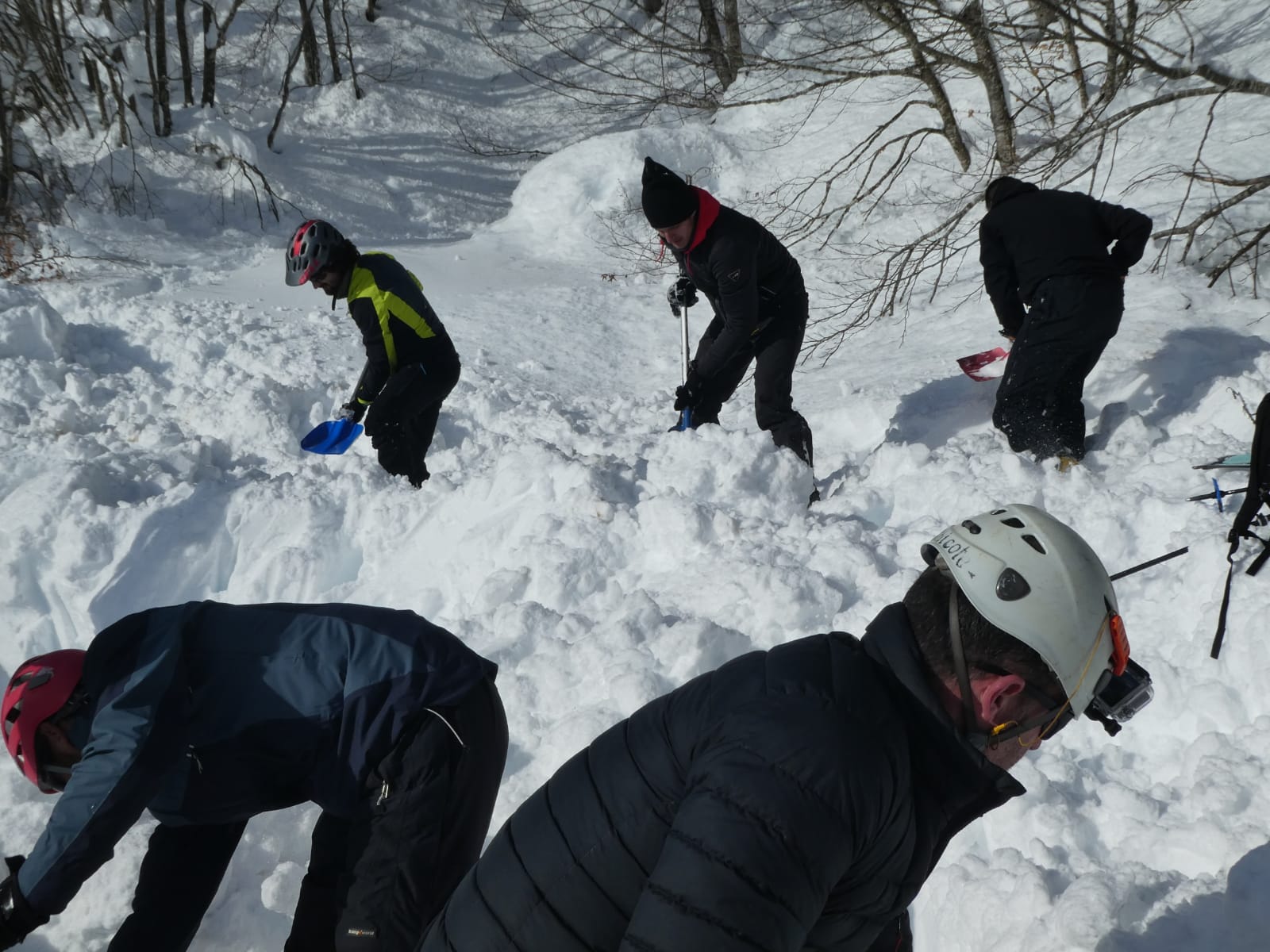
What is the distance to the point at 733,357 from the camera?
5.15 meters

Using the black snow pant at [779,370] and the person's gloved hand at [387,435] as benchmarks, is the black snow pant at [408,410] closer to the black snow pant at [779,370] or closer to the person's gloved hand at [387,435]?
the person's gloved hand at [387,435]

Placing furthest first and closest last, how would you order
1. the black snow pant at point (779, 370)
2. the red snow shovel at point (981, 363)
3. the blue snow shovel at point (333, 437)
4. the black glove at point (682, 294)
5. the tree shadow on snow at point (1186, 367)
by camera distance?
1. the red snow shovel at point (981, 363)
2. the black glove at point (682, 294)
3. the blue snow shovel at point (333, 437)
4. the tree shadow on snow at point (1186, 367)
5. the black snow pant at point (779, 370)

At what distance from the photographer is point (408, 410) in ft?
17.3

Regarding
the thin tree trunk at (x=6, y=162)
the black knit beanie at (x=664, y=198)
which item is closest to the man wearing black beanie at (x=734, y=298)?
the black knit beanie at (x=664, y=198)

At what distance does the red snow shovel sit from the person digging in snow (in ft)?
3.05

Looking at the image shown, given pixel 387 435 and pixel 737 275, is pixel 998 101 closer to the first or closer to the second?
pixel 737 275

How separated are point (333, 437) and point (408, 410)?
1.84ft

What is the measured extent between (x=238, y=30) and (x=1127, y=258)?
17.3 meters

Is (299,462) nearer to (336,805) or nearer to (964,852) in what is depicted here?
(336,805)

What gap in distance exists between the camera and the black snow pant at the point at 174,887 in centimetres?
247

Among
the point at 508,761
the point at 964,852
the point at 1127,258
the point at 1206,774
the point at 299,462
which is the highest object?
the point at 1127,258

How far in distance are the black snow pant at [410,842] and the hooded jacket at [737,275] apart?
286 centimetres

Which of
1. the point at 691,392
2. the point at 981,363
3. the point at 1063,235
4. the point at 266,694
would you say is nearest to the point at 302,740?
the point at 266,694

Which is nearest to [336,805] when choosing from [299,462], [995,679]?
[995,679]
